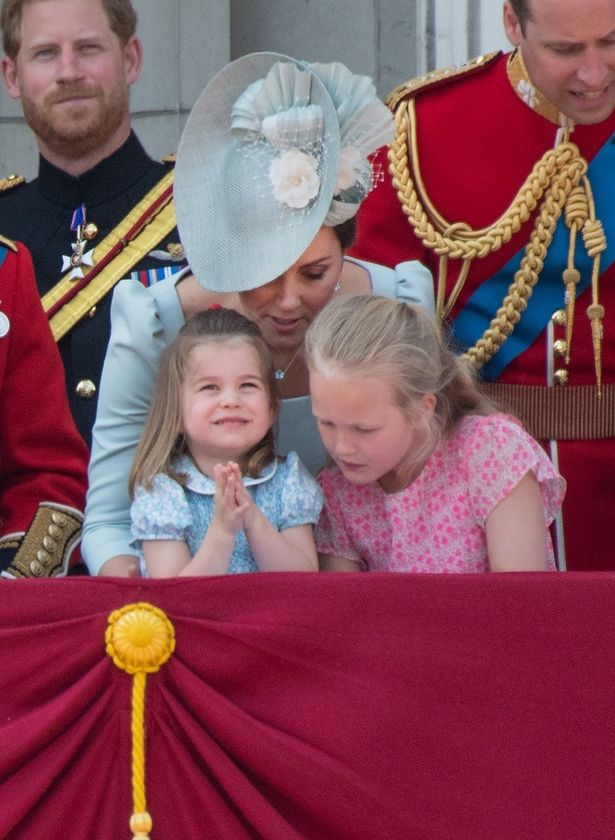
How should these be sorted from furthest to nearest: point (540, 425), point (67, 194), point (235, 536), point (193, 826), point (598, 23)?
point (67, 194), point (540, 425), point (598, 23), point (235, 536), point (193, 826)

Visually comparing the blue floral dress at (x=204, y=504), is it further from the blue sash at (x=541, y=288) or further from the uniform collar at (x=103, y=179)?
the uniform collar at (x=103, y=179)

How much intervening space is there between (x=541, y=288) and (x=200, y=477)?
70 cm

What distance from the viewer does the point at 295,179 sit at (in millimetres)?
2637

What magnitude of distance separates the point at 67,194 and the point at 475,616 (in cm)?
166

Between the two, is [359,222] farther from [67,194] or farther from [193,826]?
[193,826]

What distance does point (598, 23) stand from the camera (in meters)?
2.73

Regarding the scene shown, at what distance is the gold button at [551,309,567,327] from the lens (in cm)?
295

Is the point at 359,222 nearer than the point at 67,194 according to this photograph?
Yes

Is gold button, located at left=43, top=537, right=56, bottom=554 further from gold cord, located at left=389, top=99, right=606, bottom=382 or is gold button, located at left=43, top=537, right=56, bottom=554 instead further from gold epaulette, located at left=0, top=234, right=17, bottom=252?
gold cord, located at left=389, top=99, right=606, bottom=382

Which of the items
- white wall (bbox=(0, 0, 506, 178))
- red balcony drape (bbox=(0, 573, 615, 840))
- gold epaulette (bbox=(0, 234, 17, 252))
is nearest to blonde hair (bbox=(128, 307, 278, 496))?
red balcony drape (bbox=(0, 573, 615, 840))

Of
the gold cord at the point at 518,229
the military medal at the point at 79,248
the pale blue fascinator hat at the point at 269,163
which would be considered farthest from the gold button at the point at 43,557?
the military medal at the point at 79,248

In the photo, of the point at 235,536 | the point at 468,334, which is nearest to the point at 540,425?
the point at 468,334

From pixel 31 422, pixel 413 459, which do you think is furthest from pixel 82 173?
pixel 413 459

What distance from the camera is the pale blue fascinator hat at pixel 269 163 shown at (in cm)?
264
